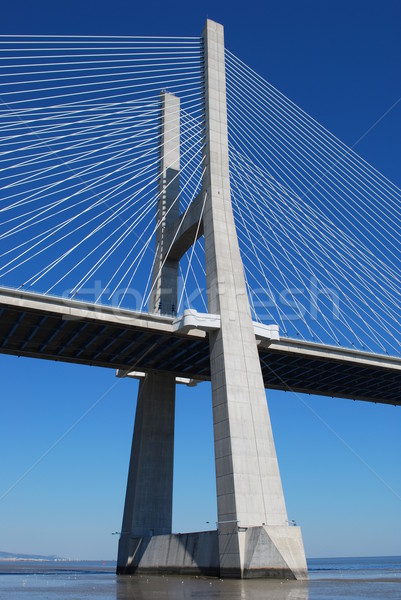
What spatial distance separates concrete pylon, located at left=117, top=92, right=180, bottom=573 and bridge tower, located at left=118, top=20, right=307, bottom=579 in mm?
57

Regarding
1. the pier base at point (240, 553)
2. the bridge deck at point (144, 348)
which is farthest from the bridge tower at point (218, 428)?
the bridge deck at point (144, 348)

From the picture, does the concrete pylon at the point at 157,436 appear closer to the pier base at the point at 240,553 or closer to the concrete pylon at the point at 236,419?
the pier base at the point at 240,553

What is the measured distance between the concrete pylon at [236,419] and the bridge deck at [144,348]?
2.37 metres

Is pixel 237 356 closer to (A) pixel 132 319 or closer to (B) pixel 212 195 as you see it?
(A) pixel 132 319

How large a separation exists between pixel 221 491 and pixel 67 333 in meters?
11.2

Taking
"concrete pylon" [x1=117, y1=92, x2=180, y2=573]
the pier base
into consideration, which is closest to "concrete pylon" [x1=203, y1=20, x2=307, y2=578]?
the pier base

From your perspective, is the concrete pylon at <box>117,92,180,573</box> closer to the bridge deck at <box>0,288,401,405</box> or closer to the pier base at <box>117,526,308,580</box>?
the bridge deck at <box>0,288,401,405</box>

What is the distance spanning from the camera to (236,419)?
2673 cm

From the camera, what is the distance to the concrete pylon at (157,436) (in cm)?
3422

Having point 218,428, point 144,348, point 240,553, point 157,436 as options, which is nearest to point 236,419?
point 218,428

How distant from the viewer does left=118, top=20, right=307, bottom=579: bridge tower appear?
80.1ft

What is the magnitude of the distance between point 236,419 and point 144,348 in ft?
28.3

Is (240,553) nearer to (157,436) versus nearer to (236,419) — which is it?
(236,419)

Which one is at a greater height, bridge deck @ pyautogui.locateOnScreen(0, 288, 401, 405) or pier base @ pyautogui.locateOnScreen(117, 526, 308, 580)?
bridge deck @ pyautogui.locateOnScreen(0, 288, 401, 405)
